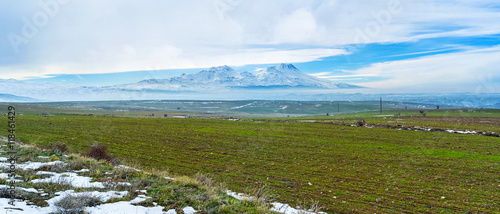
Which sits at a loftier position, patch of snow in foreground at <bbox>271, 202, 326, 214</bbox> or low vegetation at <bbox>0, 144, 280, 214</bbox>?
low vegetation at <bbox>0, 144, 280, 214</bbox>

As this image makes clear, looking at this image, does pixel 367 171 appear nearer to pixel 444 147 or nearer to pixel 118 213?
pixel 118 213

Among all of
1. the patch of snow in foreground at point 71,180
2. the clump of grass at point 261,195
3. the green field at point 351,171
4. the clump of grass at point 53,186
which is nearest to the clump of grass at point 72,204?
the clump of grass at point 53,186

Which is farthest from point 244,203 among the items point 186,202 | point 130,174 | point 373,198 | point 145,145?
point 145,145

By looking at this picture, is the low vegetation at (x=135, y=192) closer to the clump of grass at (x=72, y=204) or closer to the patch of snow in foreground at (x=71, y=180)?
the clump of grass at (x=72, y=204)

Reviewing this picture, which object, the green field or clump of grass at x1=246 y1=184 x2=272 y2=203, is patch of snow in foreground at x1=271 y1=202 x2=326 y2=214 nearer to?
clump of grass at x1=246 y1=184 x2=272 y2=203

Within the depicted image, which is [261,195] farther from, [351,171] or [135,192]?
[351,171]

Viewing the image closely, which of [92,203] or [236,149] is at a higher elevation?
[92,203]

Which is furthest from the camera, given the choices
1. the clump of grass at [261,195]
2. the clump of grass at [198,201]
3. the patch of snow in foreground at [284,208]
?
the clump of grass at [261,195]

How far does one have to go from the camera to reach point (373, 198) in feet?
39.2

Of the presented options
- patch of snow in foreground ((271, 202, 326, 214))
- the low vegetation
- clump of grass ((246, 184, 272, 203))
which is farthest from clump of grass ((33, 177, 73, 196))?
patch of snow in foreground ((271, 202, 326, 214))

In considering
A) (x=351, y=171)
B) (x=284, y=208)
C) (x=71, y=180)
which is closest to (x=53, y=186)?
(x=71, y=180)

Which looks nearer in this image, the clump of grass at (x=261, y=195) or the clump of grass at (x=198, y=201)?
the clump of grass at (x=198, y=201)

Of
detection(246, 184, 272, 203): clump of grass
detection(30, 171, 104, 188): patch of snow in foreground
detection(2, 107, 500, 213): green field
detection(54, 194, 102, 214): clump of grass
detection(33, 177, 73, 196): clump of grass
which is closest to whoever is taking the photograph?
detection(54, 194, 102, 214): clump of grass

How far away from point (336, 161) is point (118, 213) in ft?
50.7
